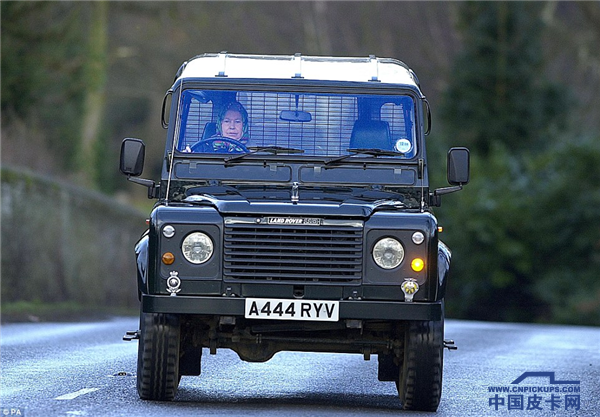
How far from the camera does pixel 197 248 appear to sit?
968cm

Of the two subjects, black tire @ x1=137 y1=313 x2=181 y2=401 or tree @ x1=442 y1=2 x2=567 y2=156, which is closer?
black tire @ x1=137 y1=313 x2=181 y2=401

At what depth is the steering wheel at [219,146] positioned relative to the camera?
11.0 meters

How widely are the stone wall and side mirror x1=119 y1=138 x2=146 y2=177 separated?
51.8ft

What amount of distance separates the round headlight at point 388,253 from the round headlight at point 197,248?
3.95 feet

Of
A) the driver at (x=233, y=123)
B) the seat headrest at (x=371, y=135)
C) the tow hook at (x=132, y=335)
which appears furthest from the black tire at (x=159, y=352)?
the seat headrest at (x=371, y=135)

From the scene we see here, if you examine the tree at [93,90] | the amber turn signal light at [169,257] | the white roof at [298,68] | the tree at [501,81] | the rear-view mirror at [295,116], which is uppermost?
the tree at [501,81]

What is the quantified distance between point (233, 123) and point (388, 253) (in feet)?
6.96

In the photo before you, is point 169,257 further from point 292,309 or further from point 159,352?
point 292,309

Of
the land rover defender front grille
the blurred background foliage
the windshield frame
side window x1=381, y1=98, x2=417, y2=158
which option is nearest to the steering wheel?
the windshield frame

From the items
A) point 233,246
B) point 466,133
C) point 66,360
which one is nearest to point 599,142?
point 466,133

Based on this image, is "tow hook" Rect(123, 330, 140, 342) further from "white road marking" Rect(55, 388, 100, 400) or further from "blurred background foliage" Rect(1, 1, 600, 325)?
"blurred background foliage" Rect(1, 1, 600, 325)

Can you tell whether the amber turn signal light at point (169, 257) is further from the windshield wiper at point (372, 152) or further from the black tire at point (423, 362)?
the windshield wiper at point (372, 152)

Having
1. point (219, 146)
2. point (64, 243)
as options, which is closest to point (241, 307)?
point (219, 146)

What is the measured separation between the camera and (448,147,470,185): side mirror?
35.9 feet
